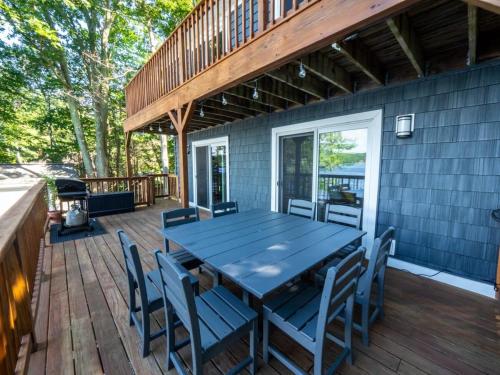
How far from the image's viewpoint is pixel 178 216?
270 centimetres

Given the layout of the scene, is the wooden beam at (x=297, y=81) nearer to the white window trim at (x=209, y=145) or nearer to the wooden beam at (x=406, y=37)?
the wooden beam at (x=406, y=37)

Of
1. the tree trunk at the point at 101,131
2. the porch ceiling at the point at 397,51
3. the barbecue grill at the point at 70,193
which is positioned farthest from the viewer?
the tree trunk at the point at 101,131

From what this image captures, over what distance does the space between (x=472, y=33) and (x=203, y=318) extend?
296 centimetres

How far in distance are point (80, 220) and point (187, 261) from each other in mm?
3476

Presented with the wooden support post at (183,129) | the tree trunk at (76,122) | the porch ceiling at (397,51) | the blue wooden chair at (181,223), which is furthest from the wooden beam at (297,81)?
the tree trunk at (76,122)

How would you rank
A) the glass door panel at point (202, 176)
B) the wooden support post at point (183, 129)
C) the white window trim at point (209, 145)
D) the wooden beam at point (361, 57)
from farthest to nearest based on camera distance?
the glass door panel at point (202, 176) < the white window trim at point (209, 145) < the wooden support post at point (183, 129) < the wooden beam at point (361, 57)

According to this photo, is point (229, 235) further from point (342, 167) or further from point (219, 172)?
point (219, 172)

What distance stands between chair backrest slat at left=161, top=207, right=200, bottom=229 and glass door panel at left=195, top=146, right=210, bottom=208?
12.0 feet

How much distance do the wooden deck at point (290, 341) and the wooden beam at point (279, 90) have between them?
8.41 ft

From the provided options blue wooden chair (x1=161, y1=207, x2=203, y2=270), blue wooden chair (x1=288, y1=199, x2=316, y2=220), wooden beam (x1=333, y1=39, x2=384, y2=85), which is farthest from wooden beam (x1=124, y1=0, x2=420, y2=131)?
blue wooden chair (x1=288, y1=199, x2=316, y2=220)

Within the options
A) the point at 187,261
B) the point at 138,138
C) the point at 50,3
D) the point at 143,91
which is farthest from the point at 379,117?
the point at 138,138

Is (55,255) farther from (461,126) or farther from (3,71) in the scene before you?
(3,71)

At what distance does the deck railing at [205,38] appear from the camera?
2101mm

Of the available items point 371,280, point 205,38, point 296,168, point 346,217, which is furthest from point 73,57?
point 371,280
